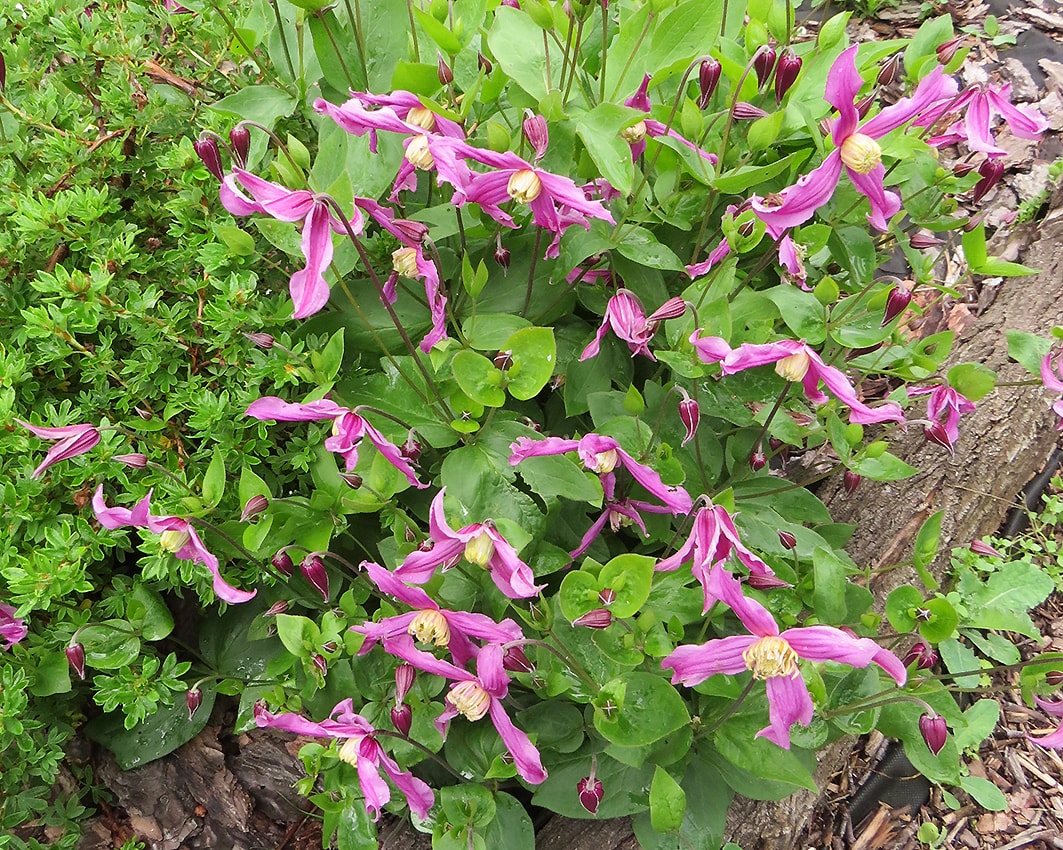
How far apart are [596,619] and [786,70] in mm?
1161

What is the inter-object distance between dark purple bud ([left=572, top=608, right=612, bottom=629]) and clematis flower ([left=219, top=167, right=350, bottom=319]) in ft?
2.42

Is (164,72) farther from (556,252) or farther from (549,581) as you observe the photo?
(549,581)

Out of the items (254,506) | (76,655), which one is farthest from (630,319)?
(76,655)

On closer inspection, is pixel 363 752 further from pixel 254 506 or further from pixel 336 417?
pixel 336 417

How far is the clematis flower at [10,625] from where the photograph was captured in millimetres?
1649

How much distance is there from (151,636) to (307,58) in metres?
1.51

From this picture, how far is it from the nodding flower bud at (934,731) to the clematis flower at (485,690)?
719mm

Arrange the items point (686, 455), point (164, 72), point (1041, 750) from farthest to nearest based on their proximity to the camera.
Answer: point (1041, 750), point (164, 72), point (686, 455)

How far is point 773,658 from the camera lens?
127 cm

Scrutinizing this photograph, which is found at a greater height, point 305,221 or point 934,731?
point 305,221

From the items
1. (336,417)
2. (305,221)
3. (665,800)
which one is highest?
(305,221)

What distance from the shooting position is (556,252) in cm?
178

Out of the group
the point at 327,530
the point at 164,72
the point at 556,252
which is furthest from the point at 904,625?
the point at 164,72

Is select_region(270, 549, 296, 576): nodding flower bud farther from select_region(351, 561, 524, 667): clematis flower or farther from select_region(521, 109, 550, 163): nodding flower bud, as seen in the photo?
select_region(521, 109, 550, 163): nodding flower bud
